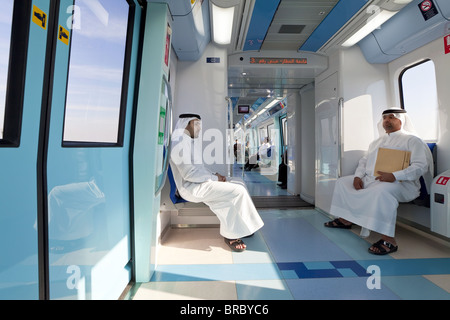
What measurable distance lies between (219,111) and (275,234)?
216 cm

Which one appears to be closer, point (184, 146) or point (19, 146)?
point (19, 146)

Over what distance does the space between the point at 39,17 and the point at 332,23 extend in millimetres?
3697

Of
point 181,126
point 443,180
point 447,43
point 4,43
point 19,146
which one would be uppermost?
point 447,43

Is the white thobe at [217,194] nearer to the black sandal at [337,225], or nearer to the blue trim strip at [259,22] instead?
the black sandal at [337,225]

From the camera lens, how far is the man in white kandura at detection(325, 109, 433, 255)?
3176 mm

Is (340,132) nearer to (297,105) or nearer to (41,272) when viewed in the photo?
(297,105)

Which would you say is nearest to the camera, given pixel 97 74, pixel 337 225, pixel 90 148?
pixel 90 148

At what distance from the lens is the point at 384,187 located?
10.8 feet

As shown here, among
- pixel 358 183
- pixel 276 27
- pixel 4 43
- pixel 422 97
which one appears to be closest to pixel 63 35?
pixel 4 43

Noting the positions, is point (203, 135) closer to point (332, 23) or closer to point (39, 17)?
point (332, 23)

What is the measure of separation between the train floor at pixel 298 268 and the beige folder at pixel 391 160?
0.97 m

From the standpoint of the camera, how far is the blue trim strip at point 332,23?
319cm
